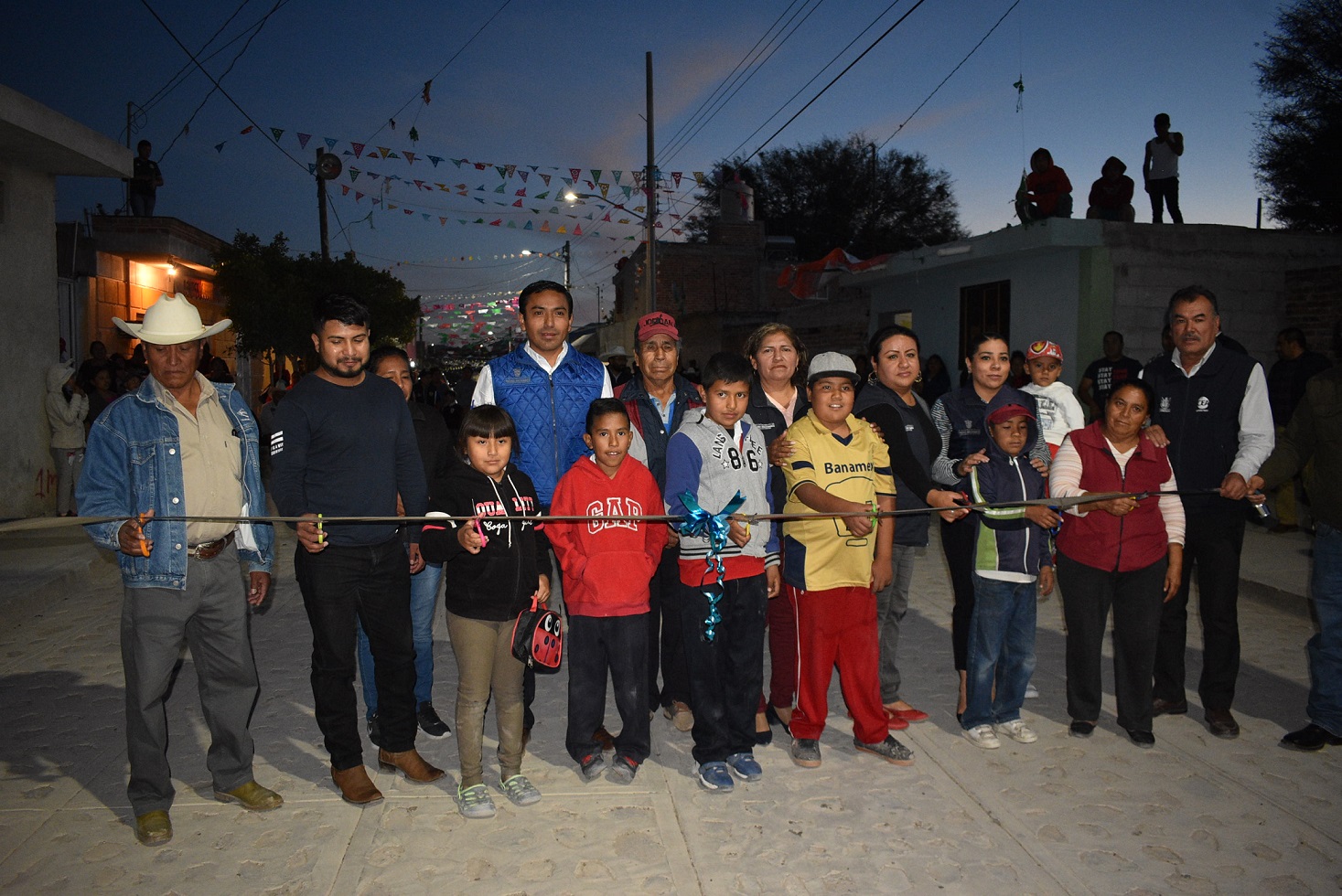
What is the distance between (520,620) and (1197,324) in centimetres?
363

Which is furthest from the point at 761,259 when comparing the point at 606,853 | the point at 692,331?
the point at 606,853

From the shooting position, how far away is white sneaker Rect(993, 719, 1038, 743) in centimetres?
443

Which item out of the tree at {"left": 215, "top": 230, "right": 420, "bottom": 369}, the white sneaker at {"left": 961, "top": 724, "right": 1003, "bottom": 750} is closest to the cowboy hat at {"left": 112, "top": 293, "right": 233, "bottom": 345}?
the white sneaker at {"left": 961, "top": 724, "right": 1003, "bottom": 750}

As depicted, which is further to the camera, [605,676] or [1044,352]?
[1044,352]

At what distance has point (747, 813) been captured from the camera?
3.73 metres

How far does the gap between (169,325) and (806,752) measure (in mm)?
3346

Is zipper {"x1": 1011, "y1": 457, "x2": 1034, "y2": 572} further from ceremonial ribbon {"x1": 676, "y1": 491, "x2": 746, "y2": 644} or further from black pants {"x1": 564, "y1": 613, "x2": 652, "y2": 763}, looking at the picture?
black pants {"x1": 564, "y1": 613, "x2": 652, "y2": 763}

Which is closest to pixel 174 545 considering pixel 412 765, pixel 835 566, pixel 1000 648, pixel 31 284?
pixel 412 765

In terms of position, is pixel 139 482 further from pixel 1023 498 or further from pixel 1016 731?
pixel 1016 731

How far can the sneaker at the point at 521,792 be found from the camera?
3.83 metres

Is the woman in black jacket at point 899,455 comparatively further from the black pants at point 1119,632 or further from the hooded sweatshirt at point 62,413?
the hooded sweatshirt at point 62,413

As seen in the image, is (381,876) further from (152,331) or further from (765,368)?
(765,368)

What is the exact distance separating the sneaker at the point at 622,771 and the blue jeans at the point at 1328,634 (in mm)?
3281

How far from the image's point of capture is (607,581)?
3.96 m
